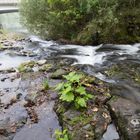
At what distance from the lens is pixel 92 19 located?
13.5 m

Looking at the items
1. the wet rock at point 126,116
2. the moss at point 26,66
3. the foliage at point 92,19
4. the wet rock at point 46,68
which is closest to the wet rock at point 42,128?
the wet rock at point 126,116

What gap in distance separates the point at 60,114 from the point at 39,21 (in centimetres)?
952

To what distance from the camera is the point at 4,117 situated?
261 inches

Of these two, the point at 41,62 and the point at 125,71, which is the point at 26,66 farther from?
the point at 125,71

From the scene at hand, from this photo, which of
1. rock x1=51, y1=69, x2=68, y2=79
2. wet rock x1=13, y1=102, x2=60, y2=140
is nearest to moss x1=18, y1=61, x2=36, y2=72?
rock x1=51, y1=69, x2=68, y2=79

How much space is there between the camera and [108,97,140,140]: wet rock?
5.46 metres

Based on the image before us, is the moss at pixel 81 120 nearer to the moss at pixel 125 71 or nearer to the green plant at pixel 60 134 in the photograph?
the green plant at pixel 60 134

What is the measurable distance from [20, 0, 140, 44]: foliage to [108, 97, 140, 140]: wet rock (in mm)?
6718

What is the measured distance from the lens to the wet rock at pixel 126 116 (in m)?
5.46

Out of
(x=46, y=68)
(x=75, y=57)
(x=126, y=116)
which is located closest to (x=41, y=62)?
(x=46, y=68)

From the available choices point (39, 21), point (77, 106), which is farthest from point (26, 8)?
point (77, 106)

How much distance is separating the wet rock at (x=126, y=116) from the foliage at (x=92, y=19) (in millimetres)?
6718

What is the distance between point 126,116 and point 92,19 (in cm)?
835

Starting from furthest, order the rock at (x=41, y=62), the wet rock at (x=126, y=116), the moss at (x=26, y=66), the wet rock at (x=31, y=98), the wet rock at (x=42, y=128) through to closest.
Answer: the rock at (x=41, y=62), the moss at (x=26, y=66), the wet rock at (x=31, y=98), the wet rock at (x=42, y=128), the wet rock at (x=126, y=116)
